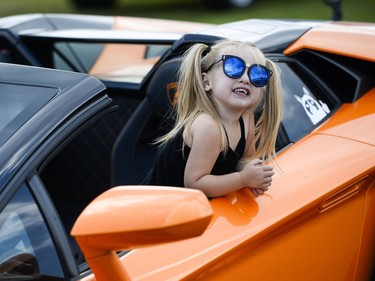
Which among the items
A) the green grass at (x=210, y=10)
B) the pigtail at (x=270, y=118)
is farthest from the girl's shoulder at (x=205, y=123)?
the green grass at (x=210, y=10)

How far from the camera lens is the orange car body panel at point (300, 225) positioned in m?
1.91

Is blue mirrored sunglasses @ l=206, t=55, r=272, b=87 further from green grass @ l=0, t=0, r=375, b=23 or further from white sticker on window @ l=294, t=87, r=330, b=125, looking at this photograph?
green grass @ l=0, t=0, r=375, b=23

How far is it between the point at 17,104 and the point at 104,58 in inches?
77.6

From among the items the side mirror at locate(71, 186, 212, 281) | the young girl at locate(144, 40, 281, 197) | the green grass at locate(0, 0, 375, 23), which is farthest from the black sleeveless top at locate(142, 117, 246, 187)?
the green grass at locate(0, 0, 375, 23)

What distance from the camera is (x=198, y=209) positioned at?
1516 mm

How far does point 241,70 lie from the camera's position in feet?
7.06

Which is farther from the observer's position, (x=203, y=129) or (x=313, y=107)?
(x=313, y=107)

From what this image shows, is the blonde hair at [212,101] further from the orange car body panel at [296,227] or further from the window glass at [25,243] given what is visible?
the window glass at [25,243]

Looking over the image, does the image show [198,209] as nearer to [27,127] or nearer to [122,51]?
[27,127]

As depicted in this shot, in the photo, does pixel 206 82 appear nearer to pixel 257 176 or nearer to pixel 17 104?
pixel 257 176

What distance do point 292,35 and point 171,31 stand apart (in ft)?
4.63

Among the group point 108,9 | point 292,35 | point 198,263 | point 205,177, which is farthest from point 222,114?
point 108,9

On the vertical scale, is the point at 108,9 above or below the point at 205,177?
above

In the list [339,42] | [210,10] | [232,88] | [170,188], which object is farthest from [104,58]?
[210,10]
